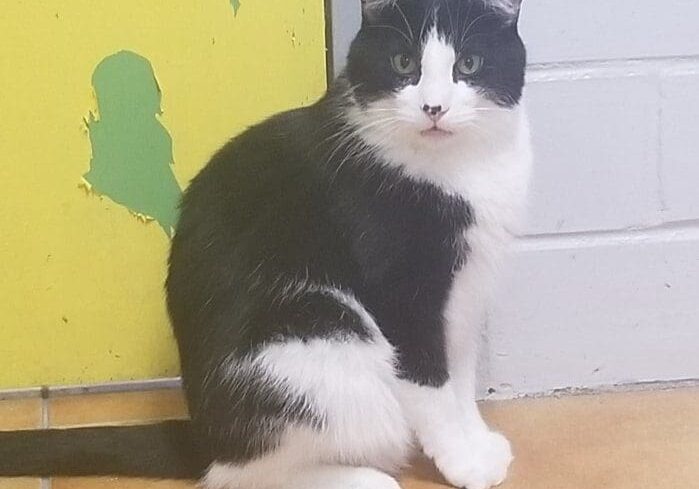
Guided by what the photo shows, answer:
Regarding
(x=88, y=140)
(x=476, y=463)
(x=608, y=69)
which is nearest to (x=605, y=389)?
(x=476, y=463)

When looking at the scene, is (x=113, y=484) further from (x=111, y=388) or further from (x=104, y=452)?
(x=111, y=388)

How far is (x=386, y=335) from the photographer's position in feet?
4.15

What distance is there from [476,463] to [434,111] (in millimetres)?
476

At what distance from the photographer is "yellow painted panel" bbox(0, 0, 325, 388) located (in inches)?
57.2

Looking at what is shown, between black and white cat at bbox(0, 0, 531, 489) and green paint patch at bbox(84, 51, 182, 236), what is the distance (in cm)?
23

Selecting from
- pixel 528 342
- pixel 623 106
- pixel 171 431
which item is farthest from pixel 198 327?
pixel 623 106

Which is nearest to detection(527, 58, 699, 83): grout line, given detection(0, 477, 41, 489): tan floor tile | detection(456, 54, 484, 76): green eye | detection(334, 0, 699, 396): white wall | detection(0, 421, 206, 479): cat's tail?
detection(334, 0, 699, 396): white wall

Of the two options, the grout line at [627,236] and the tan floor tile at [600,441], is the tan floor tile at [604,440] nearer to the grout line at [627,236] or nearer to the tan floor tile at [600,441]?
the tan floor tile at [600,441]

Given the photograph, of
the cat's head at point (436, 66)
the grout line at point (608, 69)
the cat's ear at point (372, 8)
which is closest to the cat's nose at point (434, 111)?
the cat's head at point (436, 66)

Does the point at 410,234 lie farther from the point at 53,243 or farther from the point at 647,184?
the point at 53,243

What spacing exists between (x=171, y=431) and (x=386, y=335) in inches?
12.4

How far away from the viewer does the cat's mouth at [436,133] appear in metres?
1.17

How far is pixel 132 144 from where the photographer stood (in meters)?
1.51

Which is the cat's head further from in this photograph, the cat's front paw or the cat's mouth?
the cat's front paw
